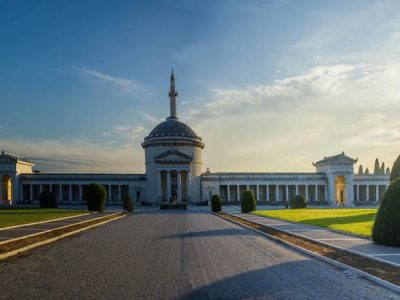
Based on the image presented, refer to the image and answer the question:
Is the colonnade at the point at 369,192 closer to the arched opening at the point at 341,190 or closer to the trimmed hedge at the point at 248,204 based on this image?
the arched opening at the point at 341,190

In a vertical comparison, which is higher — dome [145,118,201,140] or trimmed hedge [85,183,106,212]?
dome [145,118,201,140]

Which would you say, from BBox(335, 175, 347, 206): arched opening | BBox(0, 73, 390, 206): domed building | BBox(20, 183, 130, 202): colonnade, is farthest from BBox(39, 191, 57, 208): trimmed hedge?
BBox(335, 175, 347, 206): arched opening

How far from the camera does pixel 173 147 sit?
10444cm

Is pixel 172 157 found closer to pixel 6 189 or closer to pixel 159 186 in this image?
pixel 159 186

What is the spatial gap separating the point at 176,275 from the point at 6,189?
97019 mm

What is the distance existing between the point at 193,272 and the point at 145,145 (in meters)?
97.1

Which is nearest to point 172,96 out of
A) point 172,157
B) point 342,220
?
point 172,157

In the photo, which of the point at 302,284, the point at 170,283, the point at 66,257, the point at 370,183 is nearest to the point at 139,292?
the point at 170,283

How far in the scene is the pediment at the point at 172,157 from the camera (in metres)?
94.8

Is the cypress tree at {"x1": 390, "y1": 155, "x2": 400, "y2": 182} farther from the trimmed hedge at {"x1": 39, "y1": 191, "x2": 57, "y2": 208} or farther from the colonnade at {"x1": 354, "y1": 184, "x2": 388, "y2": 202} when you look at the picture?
the colonnade at {"x1": 354, "y1": 184, "x2": 388, "y2": 202}

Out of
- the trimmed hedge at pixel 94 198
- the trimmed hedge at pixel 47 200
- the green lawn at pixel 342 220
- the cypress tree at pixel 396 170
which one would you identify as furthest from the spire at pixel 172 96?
the cypress tree at pixel 396 170

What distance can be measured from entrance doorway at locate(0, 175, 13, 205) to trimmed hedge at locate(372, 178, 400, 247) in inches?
3625

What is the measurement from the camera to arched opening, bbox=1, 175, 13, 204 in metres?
96.5

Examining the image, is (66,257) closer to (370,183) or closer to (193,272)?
(193,272)
